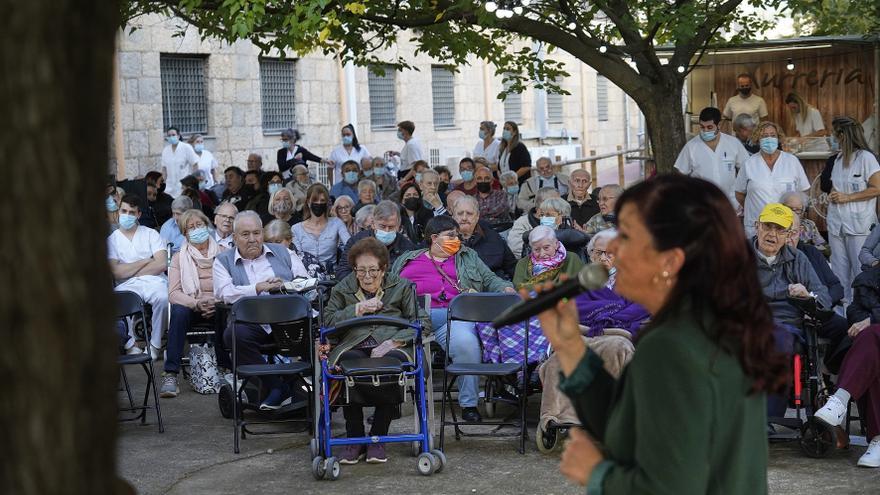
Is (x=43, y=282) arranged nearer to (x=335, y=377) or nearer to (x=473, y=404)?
(x=335, y=377)

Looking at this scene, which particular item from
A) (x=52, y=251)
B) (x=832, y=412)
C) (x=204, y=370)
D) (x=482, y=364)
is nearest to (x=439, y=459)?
(x=482, y=364)

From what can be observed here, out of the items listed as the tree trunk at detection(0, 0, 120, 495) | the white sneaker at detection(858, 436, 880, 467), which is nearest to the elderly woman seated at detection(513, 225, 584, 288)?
the white sneaker at detection(858, 436, 880, 467)

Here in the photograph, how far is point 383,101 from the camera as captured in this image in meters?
26.5

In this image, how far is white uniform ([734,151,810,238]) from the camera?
11.3 metres

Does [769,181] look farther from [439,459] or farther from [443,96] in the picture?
[443,96]

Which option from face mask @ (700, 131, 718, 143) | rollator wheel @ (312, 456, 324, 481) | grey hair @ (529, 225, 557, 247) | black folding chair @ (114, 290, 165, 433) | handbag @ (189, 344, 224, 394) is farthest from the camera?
face mask @ (700, 131, 718, 143)

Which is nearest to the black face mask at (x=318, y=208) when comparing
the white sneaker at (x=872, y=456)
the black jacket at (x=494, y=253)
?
the black jacket at (x=494, y=253)

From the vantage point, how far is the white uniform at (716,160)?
12180mm

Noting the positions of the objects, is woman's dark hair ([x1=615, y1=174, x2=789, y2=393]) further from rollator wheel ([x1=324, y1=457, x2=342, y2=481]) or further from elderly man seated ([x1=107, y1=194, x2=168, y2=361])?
elderly man seated ([x1=107, y1=194, x2=168, y2=361])

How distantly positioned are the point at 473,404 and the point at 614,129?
30021 millimetres

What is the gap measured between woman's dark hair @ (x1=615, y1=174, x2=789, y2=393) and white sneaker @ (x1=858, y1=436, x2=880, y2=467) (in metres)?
4.94

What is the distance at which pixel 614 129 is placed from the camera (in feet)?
123

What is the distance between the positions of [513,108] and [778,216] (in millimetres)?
24607

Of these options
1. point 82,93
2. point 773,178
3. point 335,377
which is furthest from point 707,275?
point 773,178
